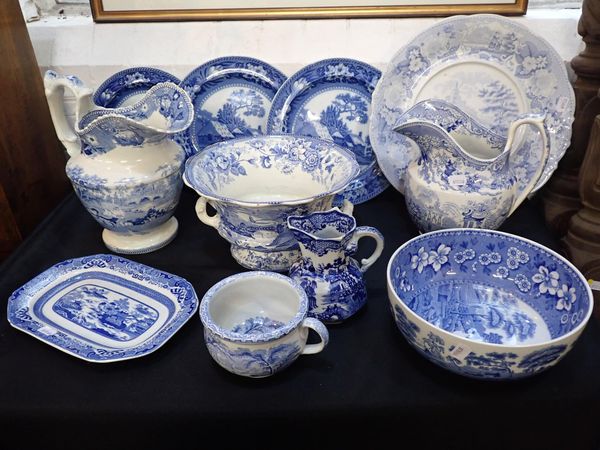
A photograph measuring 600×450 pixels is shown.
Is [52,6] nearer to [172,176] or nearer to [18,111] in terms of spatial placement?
[18,111]

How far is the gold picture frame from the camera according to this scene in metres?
1.16

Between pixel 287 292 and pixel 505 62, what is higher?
pixel 505 62

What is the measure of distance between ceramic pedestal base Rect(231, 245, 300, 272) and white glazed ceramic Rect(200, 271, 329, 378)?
0.12 meters

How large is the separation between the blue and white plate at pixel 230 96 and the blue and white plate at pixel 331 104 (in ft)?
0.20

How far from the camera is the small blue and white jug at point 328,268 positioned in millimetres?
801

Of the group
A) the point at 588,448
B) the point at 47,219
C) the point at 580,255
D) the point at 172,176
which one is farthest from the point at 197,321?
the point at 580,255

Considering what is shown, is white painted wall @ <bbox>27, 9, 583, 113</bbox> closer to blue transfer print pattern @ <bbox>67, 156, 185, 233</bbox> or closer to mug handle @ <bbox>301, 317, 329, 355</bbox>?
blue transfer print pattern @ <bbox>67, 156, 185, 233</bbox>

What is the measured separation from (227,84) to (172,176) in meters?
0.31

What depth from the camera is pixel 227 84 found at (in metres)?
1.18

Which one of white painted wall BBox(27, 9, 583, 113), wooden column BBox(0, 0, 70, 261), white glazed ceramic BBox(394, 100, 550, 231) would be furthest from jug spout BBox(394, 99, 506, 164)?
wooden column BBox(0, 0, 70, 261)

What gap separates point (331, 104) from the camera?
3.75 feet

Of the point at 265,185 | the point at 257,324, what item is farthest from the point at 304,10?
the point at 257,324

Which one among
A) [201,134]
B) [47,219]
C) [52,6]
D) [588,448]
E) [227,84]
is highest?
[52,6]

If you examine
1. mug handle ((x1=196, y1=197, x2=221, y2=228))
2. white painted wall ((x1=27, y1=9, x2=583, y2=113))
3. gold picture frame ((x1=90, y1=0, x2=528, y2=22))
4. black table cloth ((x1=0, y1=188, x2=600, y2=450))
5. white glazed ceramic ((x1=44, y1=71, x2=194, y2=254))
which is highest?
gold picture frame ((x1=90, y1=0, x2=528, y2=22))
